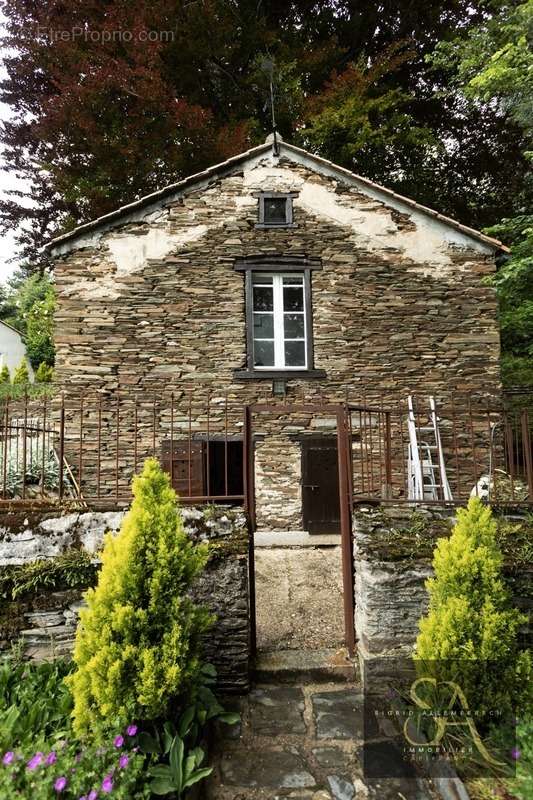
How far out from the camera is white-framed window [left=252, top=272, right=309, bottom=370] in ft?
27.9

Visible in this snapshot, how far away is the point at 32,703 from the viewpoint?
321 centimetres

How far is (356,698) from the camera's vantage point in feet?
12.4

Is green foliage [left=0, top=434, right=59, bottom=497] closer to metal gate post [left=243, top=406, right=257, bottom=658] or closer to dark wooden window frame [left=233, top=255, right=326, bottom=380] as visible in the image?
metal gate post [left=243, top=406, right=257, bottom=658]

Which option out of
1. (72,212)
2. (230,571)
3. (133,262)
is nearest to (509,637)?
(230,571)

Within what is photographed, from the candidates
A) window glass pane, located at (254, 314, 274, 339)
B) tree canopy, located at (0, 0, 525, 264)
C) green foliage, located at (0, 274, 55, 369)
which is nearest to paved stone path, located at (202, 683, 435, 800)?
window glass pane, located at (254, 314, 274, 339)

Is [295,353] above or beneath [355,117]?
beneath

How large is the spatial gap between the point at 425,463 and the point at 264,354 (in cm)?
335

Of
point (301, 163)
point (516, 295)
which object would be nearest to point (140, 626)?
point (301, 163)

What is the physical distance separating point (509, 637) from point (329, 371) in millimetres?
5705

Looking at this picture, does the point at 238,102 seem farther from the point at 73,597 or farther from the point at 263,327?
the point at 73,597

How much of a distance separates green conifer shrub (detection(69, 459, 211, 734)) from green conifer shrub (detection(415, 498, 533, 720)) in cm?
161

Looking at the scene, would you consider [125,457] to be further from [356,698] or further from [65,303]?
[356,698]

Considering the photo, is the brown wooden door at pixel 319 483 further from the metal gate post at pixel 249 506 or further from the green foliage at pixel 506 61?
the green foliage at pixel 506 61

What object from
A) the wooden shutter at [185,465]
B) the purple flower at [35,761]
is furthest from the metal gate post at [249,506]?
the wooden shutter at [185,465]
